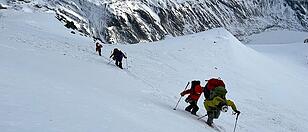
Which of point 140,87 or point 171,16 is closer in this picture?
point 140,87

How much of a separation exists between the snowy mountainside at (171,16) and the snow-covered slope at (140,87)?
46.7 metres

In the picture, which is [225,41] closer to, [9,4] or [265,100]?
[265,100]

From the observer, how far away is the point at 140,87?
16656 mm

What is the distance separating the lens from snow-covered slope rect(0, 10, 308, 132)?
321 inches

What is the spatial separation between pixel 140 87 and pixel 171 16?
330 ft

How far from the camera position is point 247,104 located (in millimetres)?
21250

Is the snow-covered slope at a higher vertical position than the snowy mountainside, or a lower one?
lower

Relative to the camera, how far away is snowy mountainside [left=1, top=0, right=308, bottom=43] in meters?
89.3

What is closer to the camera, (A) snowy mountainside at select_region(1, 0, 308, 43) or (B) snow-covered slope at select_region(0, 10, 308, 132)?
(B) snow-covered slope at select_region(0, 10, 308, 132)

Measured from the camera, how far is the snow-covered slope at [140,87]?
321 inches

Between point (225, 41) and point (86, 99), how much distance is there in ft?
93.9

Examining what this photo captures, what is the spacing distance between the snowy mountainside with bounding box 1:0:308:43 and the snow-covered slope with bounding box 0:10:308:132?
153ft

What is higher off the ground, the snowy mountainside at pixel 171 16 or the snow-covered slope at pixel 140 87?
the snowy mountainside at pixel 171 16

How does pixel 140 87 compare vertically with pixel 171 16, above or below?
below
